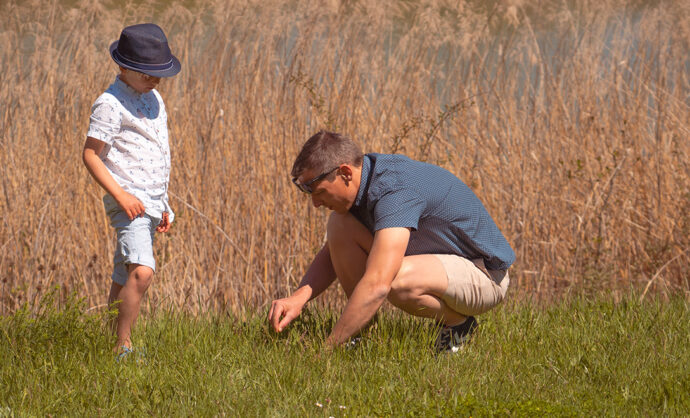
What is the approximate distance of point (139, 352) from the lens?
288 cm

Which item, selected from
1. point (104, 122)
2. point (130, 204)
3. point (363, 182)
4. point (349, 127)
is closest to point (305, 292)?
point (363, 182)

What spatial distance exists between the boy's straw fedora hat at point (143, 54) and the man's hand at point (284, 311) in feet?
3.21

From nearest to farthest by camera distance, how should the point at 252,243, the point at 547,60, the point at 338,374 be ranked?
1. the point at 338,374
2. the point at 252,243
3. the point at 547,60

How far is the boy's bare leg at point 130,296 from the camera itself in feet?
9.43

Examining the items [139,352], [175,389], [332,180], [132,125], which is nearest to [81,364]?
[139,352]

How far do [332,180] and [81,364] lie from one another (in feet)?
3.65

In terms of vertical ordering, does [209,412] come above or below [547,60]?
below

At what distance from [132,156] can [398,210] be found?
3.44 feet

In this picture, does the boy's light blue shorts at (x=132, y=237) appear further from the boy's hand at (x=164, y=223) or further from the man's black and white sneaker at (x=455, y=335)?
the man's black and white sneaker at (x=455, y=335)

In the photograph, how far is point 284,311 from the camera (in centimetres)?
296

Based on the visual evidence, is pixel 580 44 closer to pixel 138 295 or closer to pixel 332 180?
pixel 332 180

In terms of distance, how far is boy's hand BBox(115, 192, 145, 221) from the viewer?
9.11 ft

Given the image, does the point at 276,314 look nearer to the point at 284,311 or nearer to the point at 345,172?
the point at 284,311

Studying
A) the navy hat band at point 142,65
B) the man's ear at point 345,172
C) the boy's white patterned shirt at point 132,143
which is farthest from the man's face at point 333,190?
the navy hat band at point 142,65
